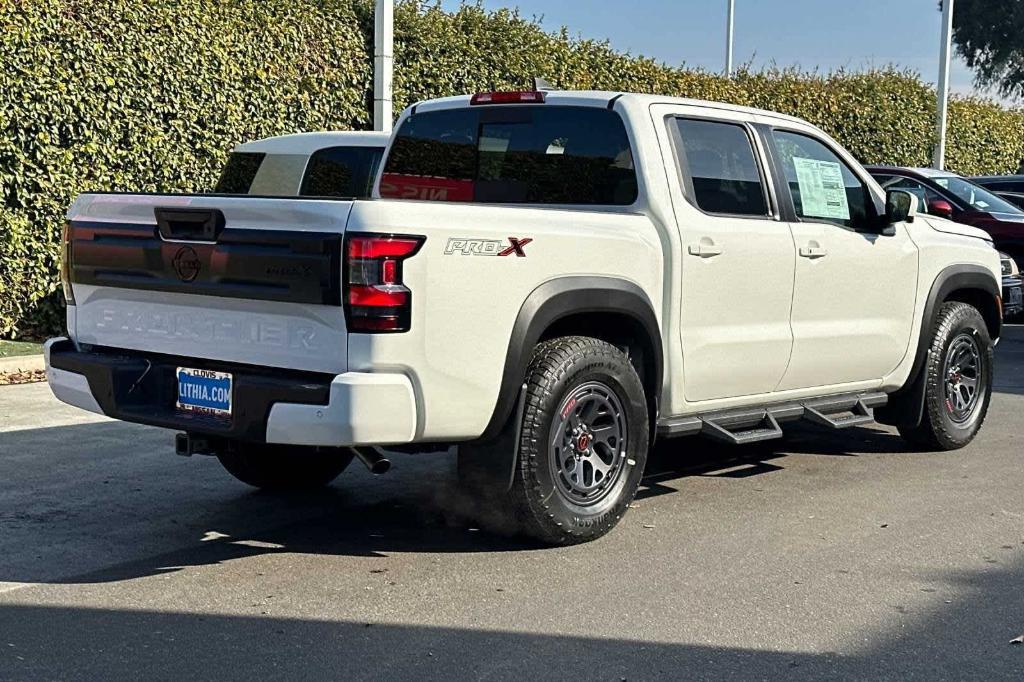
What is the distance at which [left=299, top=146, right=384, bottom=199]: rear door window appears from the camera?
370 inches

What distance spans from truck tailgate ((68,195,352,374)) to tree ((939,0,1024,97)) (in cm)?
5236

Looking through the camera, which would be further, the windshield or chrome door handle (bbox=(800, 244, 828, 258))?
the windshield

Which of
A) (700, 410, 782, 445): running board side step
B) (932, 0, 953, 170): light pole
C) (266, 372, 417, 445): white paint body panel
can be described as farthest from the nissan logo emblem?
(932, 0, 953, 170): light pole

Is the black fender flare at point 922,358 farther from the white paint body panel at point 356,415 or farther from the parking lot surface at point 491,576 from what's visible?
the white paint body panel at point 356,415

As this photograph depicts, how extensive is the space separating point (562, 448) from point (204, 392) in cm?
145

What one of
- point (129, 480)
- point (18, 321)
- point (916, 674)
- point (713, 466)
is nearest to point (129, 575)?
point (129, 480)

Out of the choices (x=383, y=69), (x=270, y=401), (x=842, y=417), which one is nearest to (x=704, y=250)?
(x=842, y=417)

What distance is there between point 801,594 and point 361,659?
5.68 feet

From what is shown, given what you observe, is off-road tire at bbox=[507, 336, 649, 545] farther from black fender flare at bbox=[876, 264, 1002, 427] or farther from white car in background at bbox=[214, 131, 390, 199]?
white car in background at bbox=[214, 131, 390, 199]

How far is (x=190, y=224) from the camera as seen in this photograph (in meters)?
5.38

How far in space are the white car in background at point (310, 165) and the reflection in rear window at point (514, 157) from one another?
2.15 meters

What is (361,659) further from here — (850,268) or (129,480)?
(850,268)

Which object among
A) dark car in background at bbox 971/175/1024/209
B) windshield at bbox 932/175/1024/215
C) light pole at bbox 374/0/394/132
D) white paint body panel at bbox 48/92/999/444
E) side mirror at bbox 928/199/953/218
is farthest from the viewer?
dark car in background at bbox 971/175/1024/209

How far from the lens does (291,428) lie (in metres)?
5.06
